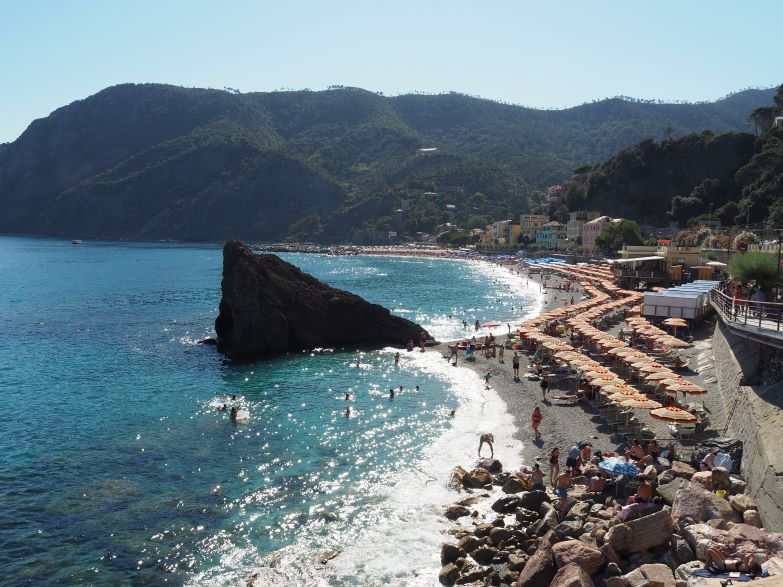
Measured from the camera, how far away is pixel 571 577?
38.8ft

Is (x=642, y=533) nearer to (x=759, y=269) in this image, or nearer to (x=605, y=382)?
(x=605, y=382)

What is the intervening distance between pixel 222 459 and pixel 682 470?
15.3 m

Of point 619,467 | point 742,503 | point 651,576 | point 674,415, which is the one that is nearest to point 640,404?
point 674,415

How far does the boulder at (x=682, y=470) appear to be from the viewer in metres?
16.4

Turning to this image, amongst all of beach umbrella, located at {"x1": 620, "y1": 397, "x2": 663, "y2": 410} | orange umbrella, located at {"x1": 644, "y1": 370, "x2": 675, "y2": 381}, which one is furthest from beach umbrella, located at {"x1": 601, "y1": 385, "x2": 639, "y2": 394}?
orange umbrella, located at {"x1": 644, "y1": 370, "x2": 675, "y2": 381}

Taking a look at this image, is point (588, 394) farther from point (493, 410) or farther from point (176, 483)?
point (176, 483)

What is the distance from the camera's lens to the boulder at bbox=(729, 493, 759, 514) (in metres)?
13.5

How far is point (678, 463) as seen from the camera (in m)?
17.2

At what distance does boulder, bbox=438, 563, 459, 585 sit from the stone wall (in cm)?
712

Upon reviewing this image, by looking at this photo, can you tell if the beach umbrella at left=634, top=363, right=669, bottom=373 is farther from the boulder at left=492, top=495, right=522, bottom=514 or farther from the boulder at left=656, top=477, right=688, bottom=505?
the boulder at left=492, top=495, right=522, bottom=514

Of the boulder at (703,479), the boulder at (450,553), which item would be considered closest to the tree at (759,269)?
the boulder at (703,479)

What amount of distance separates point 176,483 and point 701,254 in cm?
5600

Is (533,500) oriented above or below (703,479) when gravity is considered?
below

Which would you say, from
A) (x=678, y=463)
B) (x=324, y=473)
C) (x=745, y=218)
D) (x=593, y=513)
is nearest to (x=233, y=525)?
(x=324, y=473)
